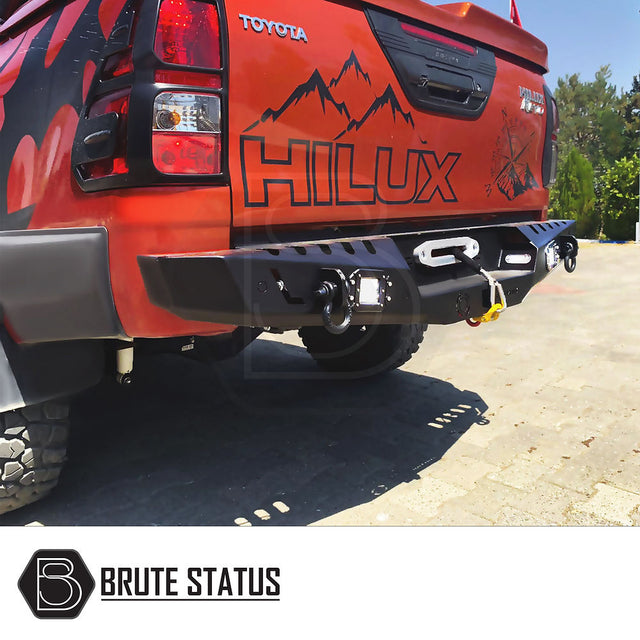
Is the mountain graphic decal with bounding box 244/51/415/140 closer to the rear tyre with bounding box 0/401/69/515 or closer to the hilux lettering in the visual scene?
the hilux lettering

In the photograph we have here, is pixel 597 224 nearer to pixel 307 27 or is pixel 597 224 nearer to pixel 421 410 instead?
pixel 421 410

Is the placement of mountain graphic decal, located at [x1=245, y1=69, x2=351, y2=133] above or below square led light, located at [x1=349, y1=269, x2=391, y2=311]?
above

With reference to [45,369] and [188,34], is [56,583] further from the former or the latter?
[188,34]

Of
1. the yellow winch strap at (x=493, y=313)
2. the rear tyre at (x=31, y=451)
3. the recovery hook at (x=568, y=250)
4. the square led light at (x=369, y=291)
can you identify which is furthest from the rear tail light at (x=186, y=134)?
the recovery hook at (x=568, y=250)

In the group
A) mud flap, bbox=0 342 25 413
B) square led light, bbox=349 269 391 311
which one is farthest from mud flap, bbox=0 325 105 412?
square led light, bbox=349 269 391 311

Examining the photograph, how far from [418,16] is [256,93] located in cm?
91

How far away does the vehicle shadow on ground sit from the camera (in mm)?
2514

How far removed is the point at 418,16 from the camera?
242cm

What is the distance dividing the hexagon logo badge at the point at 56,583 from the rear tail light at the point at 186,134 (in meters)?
1.16

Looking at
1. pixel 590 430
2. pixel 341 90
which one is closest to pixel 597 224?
pixel 590 430

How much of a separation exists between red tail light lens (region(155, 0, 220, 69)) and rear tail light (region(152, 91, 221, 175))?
0.10 m

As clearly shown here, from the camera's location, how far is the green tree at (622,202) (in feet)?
51.7

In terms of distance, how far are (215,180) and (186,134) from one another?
0.15m

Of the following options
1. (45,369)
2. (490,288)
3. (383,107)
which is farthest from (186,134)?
(490,288)
